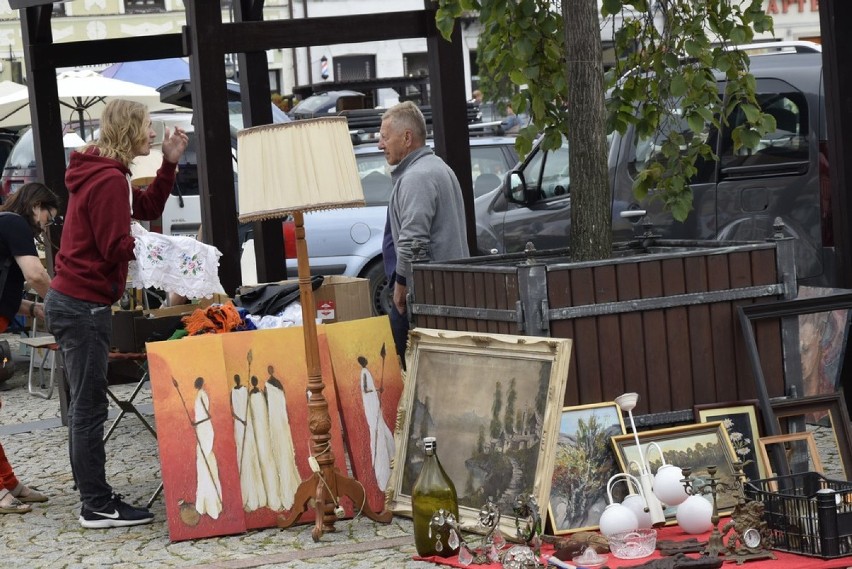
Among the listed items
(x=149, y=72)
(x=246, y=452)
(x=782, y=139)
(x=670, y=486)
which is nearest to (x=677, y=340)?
(x=670, y=486)

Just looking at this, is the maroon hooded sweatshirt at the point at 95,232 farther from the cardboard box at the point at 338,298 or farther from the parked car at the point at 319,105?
the parked car at the point at 319,105

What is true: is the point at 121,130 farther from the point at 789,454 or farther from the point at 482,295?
the point at 789,454

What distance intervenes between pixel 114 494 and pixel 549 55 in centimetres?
296

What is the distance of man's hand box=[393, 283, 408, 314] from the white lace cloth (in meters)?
0.91

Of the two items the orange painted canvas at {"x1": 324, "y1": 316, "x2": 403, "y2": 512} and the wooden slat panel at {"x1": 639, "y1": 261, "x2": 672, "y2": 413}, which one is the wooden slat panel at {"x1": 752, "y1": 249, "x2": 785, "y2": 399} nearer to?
the wooden slat panel at {"x1": 639, "y1": 261, "x2": 672, "y2": 413}

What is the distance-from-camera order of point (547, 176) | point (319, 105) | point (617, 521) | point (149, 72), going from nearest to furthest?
point (617, 521) → point (547, 176) → point (149, 72) → point (319, 105)

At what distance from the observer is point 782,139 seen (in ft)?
30.0

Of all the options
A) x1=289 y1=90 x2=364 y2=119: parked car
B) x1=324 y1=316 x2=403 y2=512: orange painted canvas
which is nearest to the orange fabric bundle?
x1=324 y1=316 x2=403 y2=512: orange painted canvas

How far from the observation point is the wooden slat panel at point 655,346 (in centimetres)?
567

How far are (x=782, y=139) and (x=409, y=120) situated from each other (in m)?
3.22

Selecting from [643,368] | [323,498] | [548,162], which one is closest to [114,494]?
[323,498]

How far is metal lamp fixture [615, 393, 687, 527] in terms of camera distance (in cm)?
513

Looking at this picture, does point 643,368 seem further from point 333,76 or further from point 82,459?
point 333,76

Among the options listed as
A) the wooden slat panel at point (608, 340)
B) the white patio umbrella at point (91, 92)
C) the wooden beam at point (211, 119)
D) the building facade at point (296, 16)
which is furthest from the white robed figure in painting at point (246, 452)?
the building facade at point (296, 16)
